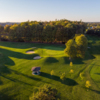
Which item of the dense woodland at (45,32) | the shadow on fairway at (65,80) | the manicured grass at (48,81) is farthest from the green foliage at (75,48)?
the dense woodland at (45,32)

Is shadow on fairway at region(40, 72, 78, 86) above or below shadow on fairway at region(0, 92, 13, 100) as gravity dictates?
above

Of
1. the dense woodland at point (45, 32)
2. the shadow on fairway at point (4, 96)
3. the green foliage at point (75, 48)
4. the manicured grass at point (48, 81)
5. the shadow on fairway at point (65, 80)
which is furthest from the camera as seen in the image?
the dense woodland at point (45, 32)

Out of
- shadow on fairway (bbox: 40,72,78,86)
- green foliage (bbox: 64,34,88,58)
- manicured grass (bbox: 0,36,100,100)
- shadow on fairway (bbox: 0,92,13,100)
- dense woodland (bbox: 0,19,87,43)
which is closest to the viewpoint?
shadow on fairway (bbox: 0,92,13,100)

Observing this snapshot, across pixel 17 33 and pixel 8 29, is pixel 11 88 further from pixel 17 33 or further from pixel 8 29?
pixel 8 29

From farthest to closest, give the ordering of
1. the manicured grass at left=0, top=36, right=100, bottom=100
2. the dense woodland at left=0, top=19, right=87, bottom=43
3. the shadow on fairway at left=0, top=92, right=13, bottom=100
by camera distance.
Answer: the dense woodland at left=0, top=19, right=87, bottom=43 → the manicured grass at left=0, top=36, right=100, bottom=100 → the shadow on fairway at left=0, top=92, right=13, bottom=100

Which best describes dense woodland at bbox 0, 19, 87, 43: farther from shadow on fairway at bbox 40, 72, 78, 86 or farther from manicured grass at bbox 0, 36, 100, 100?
shadow on fairway at bbox 40, 72, 78, 86

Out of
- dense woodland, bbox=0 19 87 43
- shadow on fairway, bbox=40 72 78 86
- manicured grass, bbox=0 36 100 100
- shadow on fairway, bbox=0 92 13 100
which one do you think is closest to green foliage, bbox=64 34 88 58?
manicured grass, bbox=0 36 100 100

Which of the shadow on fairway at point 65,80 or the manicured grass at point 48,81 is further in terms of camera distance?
the shadow on fairway at point 65,80

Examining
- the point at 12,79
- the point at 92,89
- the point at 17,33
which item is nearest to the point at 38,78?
the point at 12,79

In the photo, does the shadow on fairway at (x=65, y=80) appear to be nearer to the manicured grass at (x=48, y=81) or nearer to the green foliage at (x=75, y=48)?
the manicured grass at (x=48, y=81)

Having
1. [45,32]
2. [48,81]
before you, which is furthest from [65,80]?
[45,32]

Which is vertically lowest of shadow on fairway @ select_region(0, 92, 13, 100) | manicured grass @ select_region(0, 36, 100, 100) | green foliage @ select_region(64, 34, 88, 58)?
shadow on fairway @ select_region(0, 92, 13, 100)
